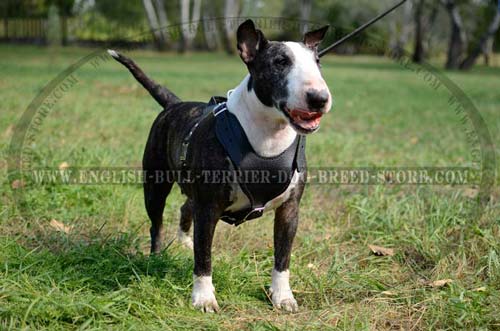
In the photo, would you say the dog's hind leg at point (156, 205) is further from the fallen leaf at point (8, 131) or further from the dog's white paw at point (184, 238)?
the fallen leaf at point (8, 131)

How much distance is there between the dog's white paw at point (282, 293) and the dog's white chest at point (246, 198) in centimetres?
39

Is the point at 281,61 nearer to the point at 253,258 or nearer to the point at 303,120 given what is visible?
the point at 303,120

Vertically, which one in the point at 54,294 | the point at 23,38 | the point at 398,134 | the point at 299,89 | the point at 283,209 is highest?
the point at 299,89

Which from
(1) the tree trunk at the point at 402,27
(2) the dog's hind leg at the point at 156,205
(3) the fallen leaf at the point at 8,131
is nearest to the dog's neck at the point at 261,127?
(2) the dog's hind leg at the point at 156,205

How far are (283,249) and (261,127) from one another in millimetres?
710

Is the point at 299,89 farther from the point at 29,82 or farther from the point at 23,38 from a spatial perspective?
the point at 23,38

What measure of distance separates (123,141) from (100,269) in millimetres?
3486

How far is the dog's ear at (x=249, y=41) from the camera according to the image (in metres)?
2.71

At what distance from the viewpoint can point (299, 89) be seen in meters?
2.50

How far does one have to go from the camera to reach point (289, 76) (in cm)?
257

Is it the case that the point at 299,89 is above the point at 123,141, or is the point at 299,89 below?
above

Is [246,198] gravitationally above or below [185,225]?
above

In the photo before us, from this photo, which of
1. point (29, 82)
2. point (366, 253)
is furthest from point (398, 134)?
point (29, 82)

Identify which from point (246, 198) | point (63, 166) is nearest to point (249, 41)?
point (246, 198)
